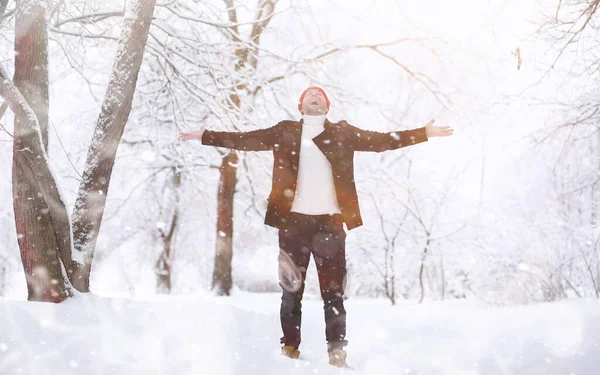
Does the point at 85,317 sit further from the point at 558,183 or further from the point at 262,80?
the point at 558,183

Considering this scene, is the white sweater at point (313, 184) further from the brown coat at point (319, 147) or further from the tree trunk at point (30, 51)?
the tree trunk at point (30, 51)

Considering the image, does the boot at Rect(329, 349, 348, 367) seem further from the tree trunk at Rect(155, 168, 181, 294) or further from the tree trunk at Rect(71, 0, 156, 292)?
the tree trunk at Rect(155, 168, 181, 294)

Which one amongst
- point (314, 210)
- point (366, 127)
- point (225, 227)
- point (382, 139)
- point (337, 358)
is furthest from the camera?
point (366, 127)

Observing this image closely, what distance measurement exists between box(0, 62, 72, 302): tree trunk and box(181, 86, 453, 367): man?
39.3 inches

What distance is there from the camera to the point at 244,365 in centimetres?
267

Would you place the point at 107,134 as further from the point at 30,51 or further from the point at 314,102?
the point at 314,102

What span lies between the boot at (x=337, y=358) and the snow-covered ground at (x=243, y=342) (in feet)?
0.31

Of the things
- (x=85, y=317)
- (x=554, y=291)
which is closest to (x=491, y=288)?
(x=554, y=291)

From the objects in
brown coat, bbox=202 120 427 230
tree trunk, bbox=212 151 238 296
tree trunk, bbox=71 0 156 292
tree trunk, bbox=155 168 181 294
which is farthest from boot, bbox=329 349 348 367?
tree trunk, bbox=155 168 181 294

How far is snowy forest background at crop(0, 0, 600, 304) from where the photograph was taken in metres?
5.39

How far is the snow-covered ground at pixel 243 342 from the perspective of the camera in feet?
7.94

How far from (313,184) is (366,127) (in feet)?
32.4

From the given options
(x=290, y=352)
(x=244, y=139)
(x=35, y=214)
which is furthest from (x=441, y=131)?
(x=35, y=214)

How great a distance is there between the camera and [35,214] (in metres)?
3.17
